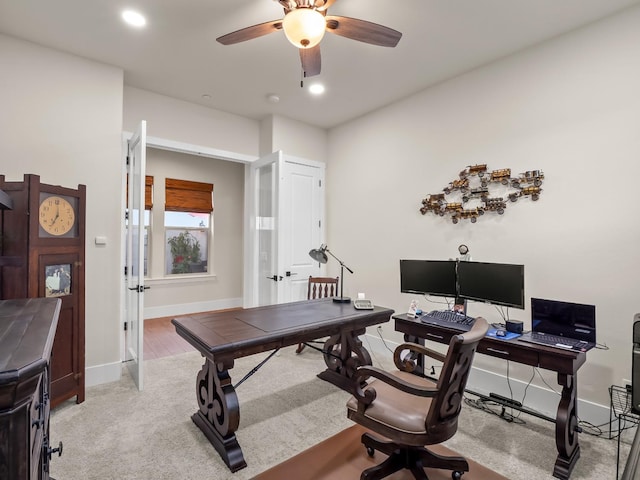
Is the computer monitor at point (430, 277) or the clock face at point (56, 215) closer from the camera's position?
the clock face at point (56, 215)

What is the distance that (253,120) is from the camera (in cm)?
450

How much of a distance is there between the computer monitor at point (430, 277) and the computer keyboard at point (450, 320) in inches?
7.1

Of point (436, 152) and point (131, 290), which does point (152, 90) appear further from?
point (436, 152)

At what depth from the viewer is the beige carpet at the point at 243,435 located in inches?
77.7

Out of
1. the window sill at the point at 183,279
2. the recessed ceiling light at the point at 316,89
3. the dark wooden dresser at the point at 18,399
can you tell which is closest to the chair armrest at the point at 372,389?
the dark wooden dresser at the point at 18,399

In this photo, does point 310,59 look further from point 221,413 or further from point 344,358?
point 344,358

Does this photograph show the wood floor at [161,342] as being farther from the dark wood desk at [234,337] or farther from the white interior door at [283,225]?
the dark wood desk at [234,337]

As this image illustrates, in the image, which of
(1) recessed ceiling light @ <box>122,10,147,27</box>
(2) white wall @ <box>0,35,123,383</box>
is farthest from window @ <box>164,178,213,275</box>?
(1) recessed ceiling light @ <box>122,10,147,27</box>

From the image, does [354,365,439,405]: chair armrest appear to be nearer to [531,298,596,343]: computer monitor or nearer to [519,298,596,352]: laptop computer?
[519,298,596,352]: laptop computer

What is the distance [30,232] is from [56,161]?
880 mm

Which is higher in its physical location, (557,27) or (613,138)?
(557,27)

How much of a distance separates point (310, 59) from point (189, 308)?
199 inches

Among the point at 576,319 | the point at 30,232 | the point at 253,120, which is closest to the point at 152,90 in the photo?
the point at 253,120

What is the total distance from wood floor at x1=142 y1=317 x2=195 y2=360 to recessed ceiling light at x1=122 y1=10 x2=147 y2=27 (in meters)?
2.85
